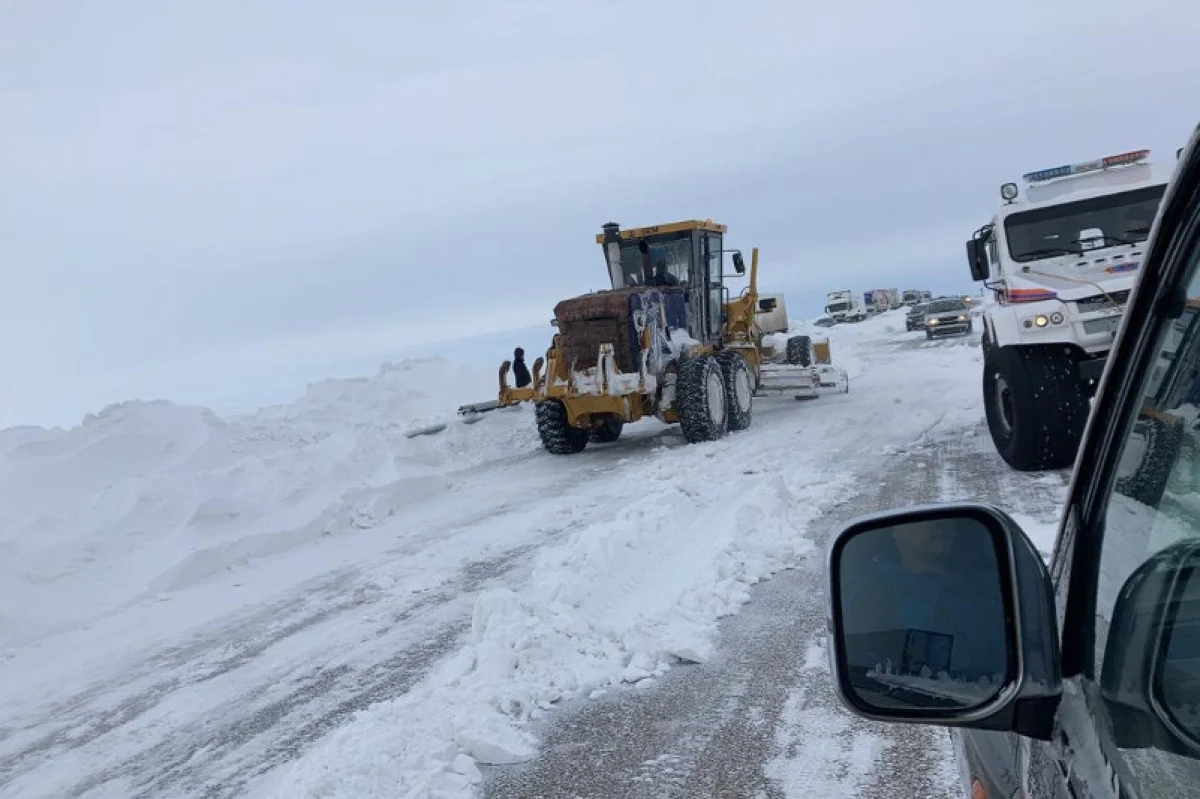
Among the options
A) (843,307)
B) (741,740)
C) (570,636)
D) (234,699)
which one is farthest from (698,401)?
(843,307)

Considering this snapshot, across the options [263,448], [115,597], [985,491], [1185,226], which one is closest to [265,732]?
[115,597]

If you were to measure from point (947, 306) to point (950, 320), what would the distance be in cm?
110

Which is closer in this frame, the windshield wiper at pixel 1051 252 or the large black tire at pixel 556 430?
the windshield wiper at pixel 1051 252

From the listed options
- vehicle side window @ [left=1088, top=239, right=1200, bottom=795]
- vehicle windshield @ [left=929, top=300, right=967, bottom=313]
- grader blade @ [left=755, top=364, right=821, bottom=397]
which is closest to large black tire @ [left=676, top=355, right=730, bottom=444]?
grader blade @ [left=755, top=364, right=821, bottom=397]

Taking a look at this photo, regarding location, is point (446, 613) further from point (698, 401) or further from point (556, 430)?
point (556, 430)

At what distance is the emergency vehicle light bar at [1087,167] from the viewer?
28.9ft

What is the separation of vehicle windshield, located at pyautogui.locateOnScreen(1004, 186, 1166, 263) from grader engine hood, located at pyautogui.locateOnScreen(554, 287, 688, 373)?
5.17 m

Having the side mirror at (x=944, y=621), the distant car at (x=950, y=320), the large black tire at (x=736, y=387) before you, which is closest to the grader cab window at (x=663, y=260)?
the large black tire at (x=736, y=387)

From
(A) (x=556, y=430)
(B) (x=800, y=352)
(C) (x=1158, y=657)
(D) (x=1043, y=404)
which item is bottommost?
(A) (x=556, y=430)

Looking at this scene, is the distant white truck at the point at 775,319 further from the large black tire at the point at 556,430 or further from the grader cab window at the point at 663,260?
the large black tire at the point at 556,430

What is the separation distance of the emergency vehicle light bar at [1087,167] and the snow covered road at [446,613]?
263 centimetres

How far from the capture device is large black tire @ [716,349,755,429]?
13727 millimetres

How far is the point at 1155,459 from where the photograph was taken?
1386 millimetres

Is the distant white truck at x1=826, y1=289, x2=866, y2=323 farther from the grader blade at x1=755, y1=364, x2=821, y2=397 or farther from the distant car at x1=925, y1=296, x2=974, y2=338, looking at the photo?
the grader blade at x1=755, y1=364, x2=821, y2=397
